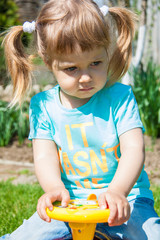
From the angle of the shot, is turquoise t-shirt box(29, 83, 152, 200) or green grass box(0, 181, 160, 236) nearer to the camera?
turquoise t-shirt box(29, 83, 152, 200)

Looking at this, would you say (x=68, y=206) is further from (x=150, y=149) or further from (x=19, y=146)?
(x=19, y=146)

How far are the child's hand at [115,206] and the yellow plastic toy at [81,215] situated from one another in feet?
0.08

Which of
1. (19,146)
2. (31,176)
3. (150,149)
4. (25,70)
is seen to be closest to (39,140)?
(25,70)

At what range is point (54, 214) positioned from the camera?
147cm

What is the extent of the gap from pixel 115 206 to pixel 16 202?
1611mm

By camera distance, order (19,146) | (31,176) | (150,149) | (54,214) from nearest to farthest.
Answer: (54,214) → (31,176) → (150,149) → (19,146)

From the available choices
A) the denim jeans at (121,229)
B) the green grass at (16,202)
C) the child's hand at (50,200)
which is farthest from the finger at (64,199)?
the green grass at (16,202)

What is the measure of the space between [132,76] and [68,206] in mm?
2887

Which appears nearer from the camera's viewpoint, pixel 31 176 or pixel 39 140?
pixel 39 140

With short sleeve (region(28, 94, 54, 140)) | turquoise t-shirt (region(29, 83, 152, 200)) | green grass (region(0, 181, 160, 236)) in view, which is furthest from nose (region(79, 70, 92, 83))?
green grass (region(0, 181, 160, 236))

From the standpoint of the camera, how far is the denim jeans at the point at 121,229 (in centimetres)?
173

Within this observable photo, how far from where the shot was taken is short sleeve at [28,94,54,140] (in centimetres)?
203

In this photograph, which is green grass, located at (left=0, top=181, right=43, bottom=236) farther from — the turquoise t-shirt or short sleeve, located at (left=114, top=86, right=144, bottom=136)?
short sleeve, located at (left=114, top=86, right=144, bottom=136)

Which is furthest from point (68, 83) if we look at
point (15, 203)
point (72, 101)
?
point (15, 203)
